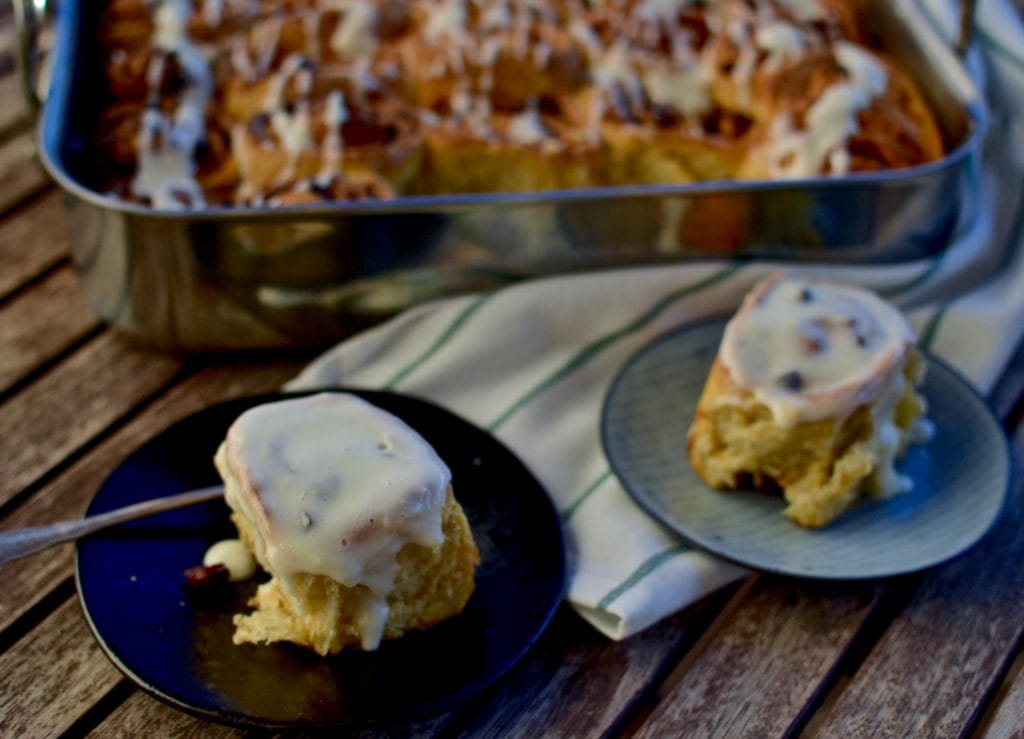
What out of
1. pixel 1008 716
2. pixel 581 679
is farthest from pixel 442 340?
pixel 1008 716

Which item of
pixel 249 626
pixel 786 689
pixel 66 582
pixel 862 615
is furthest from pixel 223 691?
pixel 862 615

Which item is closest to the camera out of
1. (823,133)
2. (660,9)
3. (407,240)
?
(407,240)

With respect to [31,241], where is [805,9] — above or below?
above

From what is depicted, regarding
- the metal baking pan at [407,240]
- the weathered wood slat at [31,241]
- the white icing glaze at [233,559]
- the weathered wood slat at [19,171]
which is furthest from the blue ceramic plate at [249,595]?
the weathered wood slat at [19,171]

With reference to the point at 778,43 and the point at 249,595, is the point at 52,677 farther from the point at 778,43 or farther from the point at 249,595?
the point at 778,43

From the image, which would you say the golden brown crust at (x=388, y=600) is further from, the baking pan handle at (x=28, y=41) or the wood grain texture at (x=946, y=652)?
the baking pan handle at (x=28, y=41)

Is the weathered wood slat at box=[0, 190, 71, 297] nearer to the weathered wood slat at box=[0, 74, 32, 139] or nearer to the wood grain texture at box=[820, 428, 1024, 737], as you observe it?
the weathered wood slat at box=[0, 74, 32, 139]

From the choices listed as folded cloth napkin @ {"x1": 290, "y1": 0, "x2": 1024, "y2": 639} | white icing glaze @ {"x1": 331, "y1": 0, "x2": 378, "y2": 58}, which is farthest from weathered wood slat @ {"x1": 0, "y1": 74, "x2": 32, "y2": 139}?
folded cloth napkin @ {"x1": 290, "y1": 0, "x2": 1024, "y2": 639}

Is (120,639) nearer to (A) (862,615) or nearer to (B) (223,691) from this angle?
(B) (223,691)
